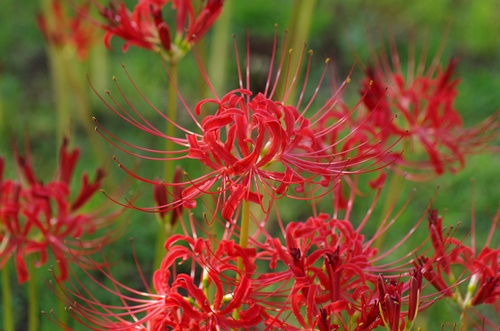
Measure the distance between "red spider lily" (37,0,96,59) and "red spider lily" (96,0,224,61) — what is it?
1.06m

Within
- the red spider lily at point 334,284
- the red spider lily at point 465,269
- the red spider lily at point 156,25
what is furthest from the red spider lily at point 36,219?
the red spider lily at point 465,269

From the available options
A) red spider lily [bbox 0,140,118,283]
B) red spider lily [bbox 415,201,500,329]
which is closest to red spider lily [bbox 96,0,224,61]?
red spider lily [bbox 0,140,118,283]

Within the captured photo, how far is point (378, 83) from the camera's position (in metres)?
2.07

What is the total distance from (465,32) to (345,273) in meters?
3.86

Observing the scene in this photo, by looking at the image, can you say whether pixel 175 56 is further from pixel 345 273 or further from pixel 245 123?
pixel 345 273

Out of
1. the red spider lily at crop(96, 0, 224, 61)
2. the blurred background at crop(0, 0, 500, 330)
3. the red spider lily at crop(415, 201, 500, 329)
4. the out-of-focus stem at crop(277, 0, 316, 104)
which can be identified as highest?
the red spider lily at crop(96, 0, 224, 61)

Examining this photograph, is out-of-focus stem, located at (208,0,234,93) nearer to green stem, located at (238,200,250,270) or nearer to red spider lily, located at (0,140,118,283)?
red spider lily, located at (0,140,118,283)

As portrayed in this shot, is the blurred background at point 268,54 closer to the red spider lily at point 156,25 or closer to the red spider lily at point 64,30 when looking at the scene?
the red spider lily at point 64,30

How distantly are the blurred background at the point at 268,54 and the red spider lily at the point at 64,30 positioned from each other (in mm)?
233

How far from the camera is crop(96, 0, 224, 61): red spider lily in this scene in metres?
1.75

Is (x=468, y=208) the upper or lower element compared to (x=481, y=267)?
lower

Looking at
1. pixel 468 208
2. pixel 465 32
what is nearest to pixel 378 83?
pixel 468 208

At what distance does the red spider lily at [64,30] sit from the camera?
2.88 m

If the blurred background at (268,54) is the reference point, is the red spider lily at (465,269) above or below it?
above
